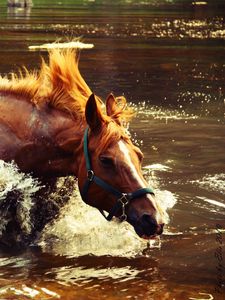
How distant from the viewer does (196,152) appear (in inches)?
455

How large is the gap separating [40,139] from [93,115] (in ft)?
2.38

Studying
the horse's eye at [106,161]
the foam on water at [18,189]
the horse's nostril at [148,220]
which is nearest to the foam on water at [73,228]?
the foam on water at [18,189]

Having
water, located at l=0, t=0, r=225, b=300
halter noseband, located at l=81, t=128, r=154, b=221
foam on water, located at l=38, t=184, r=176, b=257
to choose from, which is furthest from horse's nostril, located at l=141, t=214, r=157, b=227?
foam on water, located at l=38, t=184, r=176, b=257

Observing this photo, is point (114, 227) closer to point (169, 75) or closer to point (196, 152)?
point (196, 152)

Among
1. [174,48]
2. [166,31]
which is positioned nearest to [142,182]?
[174,48]

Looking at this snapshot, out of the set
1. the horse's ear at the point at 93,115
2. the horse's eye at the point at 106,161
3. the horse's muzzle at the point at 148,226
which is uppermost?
the horse's ear at the point at 93,115

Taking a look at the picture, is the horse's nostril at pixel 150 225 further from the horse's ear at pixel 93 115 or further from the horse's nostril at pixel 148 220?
the horse's ear at pixel 93 115

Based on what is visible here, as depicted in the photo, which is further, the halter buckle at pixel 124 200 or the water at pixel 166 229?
the halter buckle at pixel 124 200

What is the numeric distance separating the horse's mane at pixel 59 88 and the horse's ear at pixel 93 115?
13.9 inches

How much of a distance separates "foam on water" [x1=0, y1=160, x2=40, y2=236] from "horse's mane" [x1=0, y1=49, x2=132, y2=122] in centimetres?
67

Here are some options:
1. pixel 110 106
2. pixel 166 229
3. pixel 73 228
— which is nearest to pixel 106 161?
pixel 110 106

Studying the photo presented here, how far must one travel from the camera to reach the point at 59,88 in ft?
22.7

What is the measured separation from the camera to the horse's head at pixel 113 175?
599cm

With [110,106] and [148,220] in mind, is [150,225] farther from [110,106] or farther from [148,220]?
[110,106]
